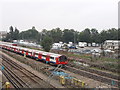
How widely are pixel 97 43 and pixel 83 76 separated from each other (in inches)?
1837

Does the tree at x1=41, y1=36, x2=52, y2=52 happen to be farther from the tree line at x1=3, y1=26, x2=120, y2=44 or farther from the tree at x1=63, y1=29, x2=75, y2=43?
the tree at x1=63, y1=29, x2=75, y2=43

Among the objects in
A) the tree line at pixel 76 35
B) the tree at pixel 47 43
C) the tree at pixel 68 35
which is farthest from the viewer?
the tree at pixel 68 35

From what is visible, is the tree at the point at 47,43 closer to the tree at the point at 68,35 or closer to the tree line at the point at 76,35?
the tree line at the point at 76,35

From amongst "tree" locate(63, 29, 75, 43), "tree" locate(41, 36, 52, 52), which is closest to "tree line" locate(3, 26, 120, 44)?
"tree" locate(63, 29, 75, 43)

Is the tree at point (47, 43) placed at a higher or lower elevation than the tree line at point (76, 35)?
lower

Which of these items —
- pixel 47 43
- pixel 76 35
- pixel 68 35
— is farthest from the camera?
pixel 76 35

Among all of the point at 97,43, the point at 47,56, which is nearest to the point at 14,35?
the point at 97,43

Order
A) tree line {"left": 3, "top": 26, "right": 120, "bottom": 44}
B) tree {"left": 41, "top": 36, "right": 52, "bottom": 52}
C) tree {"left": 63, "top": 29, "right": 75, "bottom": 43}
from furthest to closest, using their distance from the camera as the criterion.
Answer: tree {"left": 63, "top": 29, "right": 75, "bottom": 43} → tree line {"left": 3, "top": 26, "right": 120, "bottom": 44} → tree {"left": 41, "top": 36, "right": 52, "bottom": 52}

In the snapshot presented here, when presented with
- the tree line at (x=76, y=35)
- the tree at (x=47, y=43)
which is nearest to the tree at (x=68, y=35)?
the tree line at (x=76, y=35)

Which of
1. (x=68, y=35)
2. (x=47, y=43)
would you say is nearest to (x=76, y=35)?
(x=68, y=35)

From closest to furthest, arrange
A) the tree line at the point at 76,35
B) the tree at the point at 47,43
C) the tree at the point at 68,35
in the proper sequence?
the tree at the point at 47,43, the tree line at the point at 76,35, the tree at the point at 68,35

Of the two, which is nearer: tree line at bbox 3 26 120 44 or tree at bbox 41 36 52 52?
tree at bbox 41 36 52 52

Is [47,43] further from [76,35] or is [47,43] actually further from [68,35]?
[76,35]

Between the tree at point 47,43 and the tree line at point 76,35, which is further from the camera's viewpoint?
the tree line at point 76,35
